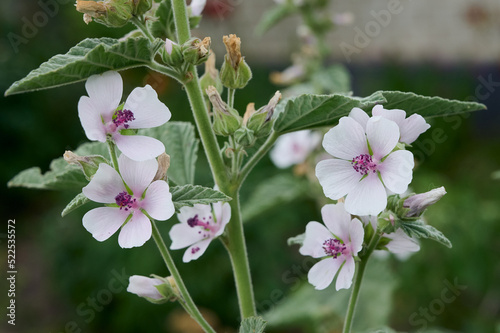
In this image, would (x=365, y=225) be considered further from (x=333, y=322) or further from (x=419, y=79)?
(x=419, y=79)

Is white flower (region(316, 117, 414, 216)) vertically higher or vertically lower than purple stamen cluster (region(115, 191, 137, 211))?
lower

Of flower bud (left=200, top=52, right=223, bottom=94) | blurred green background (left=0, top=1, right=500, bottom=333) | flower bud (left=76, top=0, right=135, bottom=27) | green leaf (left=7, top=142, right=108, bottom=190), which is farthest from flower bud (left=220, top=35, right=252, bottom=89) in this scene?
blurred green background (left=0, top=1, right=500, bottom=333)

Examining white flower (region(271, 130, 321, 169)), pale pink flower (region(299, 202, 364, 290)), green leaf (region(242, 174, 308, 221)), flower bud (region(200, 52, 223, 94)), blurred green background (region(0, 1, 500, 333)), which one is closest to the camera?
pale pink flower (region(299, 202, 364, 290))

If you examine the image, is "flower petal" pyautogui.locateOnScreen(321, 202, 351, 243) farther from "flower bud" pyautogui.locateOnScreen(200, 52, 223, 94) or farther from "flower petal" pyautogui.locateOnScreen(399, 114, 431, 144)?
"flower bud" pyautogui.locateOnScreen(200, 52, 223, 94)

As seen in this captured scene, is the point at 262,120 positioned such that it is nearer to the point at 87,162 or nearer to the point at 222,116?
the point at 222,116

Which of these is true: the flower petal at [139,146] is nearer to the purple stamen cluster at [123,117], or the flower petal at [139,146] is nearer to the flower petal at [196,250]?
the purple stamen cluster at [123,117]

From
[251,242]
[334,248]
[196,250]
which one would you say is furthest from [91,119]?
[251,242]

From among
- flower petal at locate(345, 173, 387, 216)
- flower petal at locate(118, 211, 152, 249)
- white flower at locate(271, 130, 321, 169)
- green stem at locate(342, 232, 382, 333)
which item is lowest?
white flower at locate(271, 130, 321, 169)

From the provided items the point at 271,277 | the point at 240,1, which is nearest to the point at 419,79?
the point at 271,277
